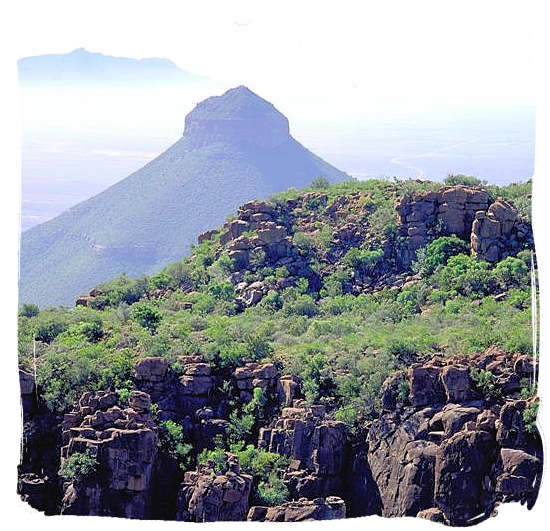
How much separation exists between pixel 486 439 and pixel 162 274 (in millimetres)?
8171

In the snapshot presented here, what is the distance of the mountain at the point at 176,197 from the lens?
2628 centimetres

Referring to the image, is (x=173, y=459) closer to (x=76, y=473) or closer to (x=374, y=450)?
(x=76, y=473)

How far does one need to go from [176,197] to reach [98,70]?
6161 mm

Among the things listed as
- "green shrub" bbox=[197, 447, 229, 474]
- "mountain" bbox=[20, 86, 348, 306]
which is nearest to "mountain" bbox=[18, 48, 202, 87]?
"mountain" bbox=[20, 86, 348, 306]

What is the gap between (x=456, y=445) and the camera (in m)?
15.2

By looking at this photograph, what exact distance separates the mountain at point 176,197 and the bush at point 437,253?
598cm

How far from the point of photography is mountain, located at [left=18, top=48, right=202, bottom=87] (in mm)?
18852

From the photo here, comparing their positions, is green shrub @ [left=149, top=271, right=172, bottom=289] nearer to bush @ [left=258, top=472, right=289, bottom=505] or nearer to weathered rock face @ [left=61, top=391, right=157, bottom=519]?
weathered rock face @ [left=61, top=391, right=157, bottom=519]

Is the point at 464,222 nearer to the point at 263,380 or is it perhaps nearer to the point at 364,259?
the point at 364,259

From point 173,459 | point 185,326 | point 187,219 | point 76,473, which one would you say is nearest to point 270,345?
point 185,326

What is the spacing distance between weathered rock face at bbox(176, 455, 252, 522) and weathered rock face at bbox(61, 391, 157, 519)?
1.67ft

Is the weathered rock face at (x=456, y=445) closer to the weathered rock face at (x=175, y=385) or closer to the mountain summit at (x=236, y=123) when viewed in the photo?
the weathered rock face at (x=175, y=385)

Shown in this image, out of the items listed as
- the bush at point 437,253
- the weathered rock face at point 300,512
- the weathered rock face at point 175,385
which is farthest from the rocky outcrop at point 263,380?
the bush at point 437,253

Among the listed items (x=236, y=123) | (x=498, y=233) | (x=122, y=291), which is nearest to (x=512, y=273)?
(x=498, y=233)
